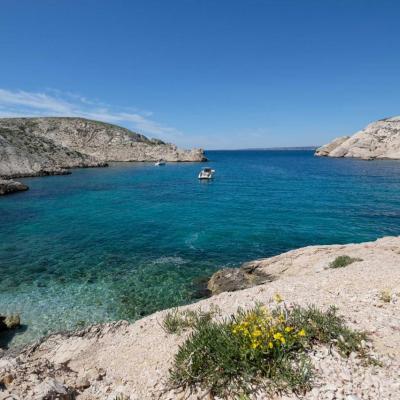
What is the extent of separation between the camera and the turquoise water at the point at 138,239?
616 inches

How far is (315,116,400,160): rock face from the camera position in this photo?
139m

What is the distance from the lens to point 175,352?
7.42m

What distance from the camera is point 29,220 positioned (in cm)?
3219

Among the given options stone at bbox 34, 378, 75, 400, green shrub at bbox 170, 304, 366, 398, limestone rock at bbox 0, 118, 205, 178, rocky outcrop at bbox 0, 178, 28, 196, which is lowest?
rocky outcrop at bbox 0, 178, 28, 196

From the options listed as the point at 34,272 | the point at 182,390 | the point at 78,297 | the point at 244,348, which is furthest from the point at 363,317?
the point at 34,272

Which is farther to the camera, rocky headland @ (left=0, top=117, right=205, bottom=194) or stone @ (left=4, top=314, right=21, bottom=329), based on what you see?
rocky headland @ (left=0, top=117, right=205, bottom=194)

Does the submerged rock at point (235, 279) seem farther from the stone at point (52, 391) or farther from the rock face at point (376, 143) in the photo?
the rock face at point (376, 143)

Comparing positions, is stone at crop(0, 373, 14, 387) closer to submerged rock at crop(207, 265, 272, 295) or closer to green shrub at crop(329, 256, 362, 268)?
submerged rock at crop(207, 265, 272, 295)

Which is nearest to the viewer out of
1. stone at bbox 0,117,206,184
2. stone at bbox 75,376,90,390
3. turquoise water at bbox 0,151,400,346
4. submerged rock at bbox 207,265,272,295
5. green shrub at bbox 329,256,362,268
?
stone at bbox 75,376,90,390

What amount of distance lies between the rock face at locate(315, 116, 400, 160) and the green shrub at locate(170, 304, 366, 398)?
511 feet

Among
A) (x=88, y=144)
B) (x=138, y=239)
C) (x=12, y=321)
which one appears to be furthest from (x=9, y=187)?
(x=88, y=144)

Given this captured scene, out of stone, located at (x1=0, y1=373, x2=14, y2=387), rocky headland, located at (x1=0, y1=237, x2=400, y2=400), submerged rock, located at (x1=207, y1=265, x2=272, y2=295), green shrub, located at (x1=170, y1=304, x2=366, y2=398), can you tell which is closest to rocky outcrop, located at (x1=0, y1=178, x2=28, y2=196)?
submerged rock, located at (x1=207, y1=265, x2=272, y2=295)

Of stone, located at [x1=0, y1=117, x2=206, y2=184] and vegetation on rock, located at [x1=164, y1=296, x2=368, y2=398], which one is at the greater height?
stone, located at [x1=0, y1=117, x2=206, y2=184]

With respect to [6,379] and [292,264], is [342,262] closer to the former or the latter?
[292,264]
